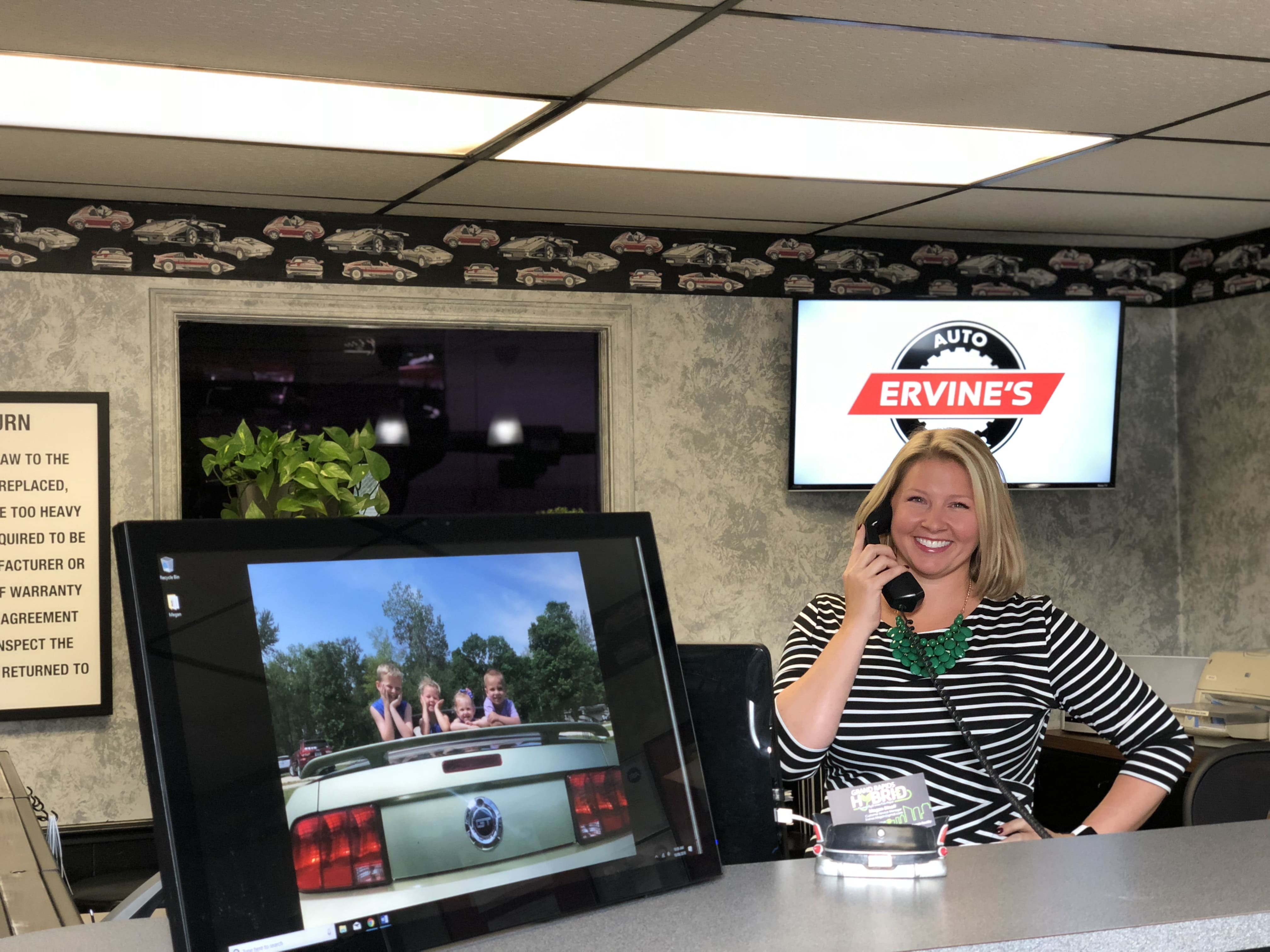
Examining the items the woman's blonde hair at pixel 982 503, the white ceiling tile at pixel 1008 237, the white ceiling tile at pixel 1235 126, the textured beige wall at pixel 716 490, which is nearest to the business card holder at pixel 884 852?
the woman's blonde hair at pixel 982 503

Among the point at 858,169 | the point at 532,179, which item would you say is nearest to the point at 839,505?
the point at 858,169

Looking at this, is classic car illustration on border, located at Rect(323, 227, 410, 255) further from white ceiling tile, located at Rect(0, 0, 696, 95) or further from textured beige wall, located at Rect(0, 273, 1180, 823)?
white ceiling tile, located at Rect(0, 0, 696, 95)

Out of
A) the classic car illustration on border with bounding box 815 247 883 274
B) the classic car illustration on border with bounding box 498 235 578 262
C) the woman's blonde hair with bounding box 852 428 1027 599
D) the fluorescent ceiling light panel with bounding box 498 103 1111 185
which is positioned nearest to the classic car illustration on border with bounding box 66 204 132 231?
the classic car illustration on border with bounding box 498 235 578 262

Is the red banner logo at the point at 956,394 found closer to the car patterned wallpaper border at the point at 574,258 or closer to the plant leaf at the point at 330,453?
the car patterned wallpaper border at the point at 574,258

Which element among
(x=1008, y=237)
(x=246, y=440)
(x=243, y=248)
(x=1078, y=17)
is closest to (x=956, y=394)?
(x=1008, y=237)

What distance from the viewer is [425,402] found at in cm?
466

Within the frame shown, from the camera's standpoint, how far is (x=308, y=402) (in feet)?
14.9

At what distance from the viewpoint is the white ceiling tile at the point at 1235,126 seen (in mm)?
3264

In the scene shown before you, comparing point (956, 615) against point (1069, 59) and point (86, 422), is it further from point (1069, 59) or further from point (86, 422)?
point (86, 422)

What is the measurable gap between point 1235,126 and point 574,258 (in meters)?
2.24

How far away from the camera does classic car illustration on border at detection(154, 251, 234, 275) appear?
4.21m

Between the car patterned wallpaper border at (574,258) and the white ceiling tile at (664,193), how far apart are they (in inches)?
11.7

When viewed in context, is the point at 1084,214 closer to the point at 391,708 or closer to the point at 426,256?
the point at 426,256

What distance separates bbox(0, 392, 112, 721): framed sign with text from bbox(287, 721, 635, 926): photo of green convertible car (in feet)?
11.4
